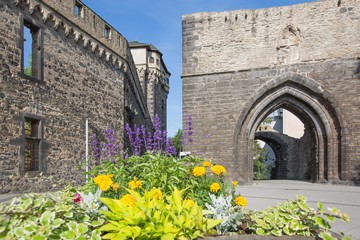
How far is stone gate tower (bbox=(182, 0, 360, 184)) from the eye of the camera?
11.8m

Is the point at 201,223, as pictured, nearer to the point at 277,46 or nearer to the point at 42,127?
the point at 42,127

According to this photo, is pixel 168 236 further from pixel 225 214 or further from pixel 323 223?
pixel 323 223

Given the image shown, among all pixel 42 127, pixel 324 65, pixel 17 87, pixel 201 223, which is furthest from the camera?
pixel 324 65

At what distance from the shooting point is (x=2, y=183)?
890cm

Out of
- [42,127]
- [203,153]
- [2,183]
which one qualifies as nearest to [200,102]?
[203,153]

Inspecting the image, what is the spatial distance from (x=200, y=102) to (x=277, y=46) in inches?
134

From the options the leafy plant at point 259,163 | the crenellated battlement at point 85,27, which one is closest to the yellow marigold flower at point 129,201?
the crenellated battlement at point 85,27

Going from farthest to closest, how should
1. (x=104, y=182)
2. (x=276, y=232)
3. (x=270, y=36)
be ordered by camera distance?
(x=270, y=36) < (x=104, y=182) < (x=276, y=232)

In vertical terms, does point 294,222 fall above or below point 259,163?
above

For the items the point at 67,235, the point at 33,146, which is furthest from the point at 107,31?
the point at 67,235

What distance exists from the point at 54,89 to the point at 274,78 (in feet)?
24.7

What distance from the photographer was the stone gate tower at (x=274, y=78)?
11820 mm

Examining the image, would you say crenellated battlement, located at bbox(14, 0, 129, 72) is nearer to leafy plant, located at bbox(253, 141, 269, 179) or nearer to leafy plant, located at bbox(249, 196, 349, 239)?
leafy plant, located at bbox(249, 196, 349, 239)

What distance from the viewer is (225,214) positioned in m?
2.89
